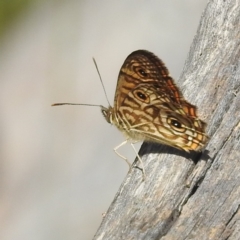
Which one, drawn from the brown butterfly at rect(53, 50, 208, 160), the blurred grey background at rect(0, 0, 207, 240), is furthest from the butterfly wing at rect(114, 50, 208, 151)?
the blurred grey background at rect(0, 0, 207, 240)

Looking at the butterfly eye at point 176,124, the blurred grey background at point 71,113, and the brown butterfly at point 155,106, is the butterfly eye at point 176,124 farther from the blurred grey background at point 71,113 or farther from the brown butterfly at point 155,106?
the blurred grey background at point 71,113

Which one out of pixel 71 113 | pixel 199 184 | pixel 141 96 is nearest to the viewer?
pixel 199 184

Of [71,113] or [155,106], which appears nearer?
[155,106]

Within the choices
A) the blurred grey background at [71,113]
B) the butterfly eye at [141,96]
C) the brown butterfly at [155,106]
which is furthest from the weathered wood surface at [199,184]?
the blurred grey background at [71,113]

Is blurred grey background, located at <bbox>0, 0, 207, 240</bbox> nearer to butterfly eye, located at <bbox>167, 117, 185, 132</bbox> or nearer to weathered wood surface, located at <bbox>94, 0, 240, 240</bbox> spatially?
butterfly eye, located at <bbox>167, 117, 185, 132</bbox>

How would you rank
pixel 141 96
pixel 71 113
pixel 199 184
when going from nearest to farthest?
1. pixel 199 184
2. pixel 141 96
3. pixel 71 113

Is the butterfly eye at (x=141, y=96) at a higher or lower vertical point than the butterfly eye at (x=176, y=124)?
higher

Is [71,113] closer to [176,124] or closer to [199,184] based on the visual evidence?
[176,124]

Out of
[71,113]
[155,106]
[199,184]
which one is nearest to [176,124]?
[155,106]
